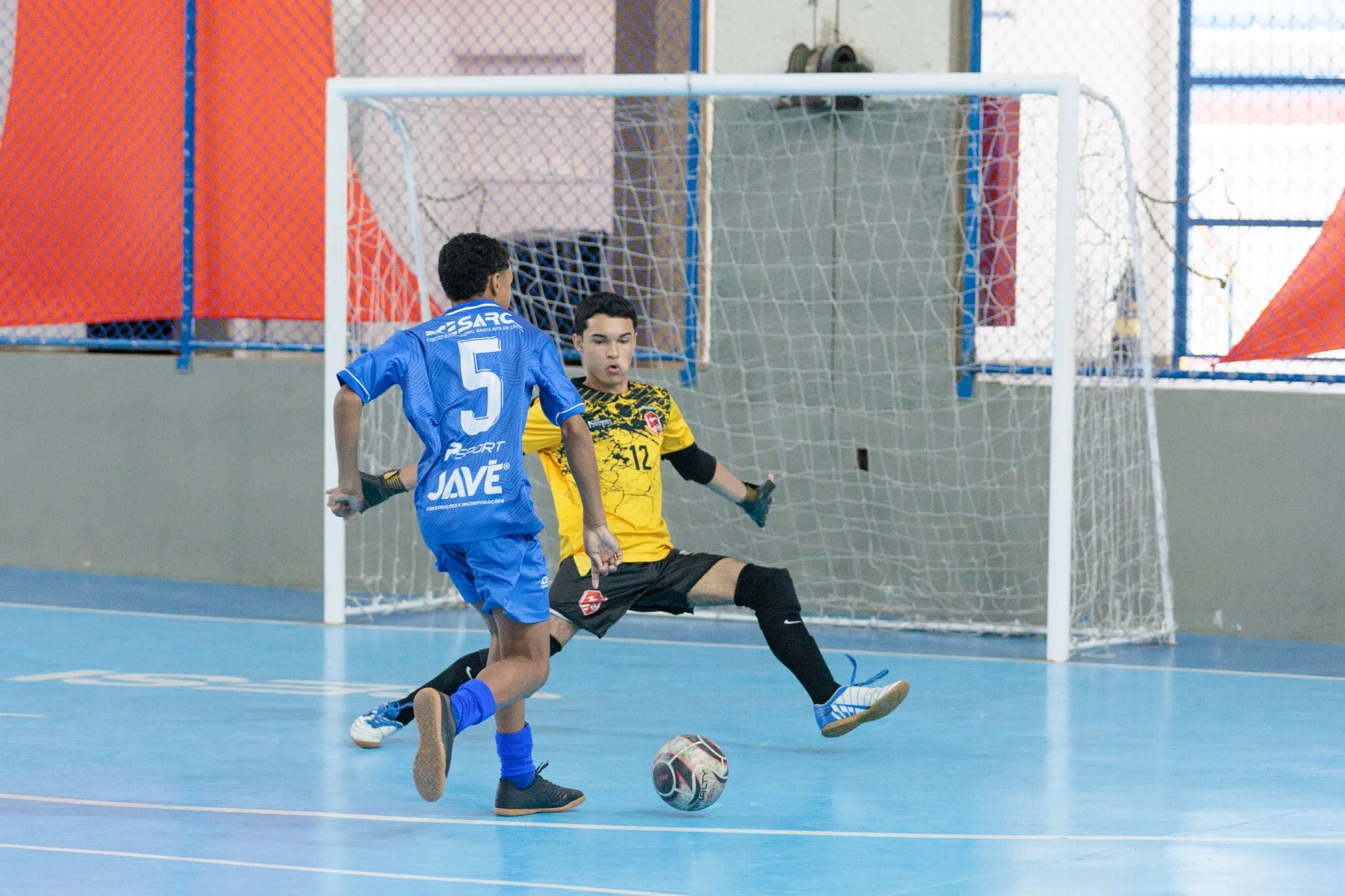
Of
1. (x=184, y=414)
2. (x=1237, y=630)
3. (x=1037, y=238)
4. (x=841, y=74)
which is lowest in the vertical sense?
(x=1237, y=630)

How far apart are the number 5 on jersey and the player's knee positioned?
1.58m

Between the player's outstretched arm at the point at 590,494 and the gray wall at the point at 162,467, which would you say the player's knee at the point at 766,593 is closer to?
the player's outstretched arm at the point at 590,494

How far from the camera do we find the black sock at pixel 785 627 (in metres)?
6.64

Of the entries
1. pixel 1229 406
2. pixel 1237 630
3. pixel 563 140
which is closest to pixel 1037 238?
pixel 1229 406

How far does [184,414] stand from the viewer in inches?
464

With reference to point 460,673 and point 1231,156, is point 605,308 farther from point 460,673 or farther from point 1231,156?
point 1231,156

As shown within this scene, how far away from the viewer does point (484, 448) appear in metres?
5.47

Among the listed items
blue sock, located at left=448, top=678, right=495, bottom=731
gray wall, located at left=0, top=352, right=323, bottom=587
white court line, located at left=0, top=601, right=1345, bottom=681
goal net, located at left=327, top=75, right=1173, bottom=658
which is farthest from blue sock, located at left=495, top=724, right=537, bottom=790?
gray wall, located at left=0, top=352, right=323, bottom=587

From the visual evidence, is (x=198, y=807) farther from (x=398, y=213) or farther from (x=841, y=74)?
(x=398, y=213)

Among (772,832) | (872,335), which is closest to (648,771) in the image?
(772,832)

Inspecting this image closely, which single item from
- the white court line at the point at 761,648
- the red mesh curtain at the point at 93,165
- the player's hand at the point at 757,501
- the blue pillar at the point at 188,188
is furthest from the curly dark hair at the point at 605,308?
the red mesh curtain at the point at 93,165

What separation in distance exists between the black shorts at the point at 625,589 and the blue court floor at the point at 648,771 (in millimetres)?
486

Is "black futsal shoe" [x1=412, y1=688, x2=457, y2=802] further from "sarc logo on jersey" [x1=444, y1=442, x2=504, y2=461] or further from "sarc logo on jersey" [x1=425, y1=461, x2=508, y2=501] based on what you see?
"sarc logo on jersey" [x1=444, y1=442, x2=504, y2=461]

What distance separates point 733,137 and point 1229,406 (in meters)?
3.02
